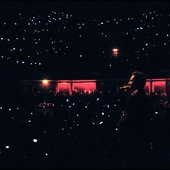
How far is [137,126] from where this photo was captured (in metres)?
4.02

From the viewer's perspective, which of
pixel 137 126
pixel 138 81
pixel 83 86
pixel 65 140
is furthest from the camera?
pixel 83 86

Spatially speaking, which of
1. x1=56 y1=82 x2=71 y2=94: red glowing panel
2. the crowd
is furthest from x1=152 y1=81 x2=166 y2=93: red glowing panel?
the crowd

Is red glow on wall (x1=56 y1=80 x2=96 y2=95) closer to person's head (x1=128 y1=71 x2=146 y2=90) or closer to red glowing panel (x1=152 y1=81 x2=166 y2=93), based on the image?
red glowing panel (x1=152 y1=81 x2=166 y2=93)

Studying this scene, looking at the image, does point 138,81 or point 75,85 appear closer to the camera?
point 138,81

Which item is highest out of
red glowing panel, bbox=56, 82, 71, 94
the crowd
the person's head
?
red glowing panel, bbox=56, 82, 71, 94

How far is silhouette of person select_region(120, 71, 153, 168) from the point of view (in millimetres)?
3949

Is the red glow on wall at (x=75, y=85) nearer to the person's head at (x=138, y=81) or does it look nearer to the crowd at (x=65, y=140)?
the crowd at (x=65, y=140)

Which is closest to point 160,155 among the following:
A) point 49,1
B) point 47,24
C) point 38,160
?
point 38,160

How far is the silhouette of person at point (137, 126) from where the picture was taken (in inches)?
155

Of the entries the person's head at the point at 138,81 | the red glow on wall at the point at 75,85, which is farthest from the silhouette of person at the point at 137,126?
the red glow on wall at the point at 75,85

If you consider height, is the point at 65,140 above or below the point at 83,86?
below

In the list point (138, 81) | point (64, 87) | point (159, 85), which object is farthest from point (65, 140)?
point (159, 85)

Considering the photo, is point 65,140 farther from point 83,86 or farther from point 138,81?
point 83,86

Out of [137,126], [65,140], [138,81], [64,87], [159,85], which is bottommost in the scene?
[65,140]
